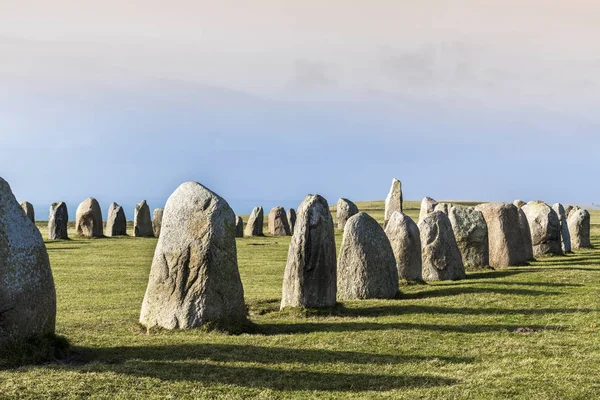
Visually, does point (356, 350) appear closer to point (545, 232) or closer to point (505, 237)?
point (505, 237)

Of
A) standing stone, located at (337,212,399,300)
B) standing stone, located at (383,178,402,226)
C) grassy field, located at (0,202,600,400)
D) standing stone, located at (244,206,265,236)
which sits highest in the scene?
standing stone, located at (383,178,402,226)

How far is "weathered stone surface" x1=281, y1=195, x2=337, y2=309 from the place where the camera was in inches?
593

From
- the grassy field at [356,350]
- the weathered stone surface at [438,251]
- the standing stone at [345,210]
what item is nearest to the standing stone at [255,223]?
the standing stone at [345,210]

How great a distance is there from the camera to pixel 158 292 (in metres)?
12.7

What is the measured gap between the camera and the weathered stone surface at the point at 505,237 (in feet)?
80.2

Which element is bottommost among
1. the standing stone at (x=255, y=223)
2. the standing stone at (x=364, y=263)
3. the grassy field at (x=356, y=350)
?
the grassy field at (x=356, y=350)

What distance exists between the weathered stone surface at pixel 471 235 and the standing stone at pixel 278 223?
2383cm

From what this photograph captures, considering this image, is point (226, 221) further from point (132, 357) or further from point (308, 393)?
point (308, 393)

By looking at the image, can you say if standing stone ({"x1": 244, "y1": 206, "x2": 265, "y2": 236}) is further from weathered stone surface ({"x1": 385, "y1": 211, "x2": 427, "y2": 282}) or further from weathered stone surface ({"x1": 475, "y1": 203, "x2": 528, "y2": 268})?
weathered stone surface ({"x1": 385, "y1": 211, "x2": 427, "y2": 282})

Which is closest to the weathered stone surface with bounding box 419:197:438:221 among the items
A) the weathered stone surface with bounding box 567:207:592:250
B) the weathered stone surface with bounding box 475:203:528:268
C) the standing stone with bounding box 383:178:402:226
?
the weathered stone surface with bounding box 567:207:592:250

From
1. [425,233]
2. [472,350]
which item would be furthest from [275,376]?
[425,233]

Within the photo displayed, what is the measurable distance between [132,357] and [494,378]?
5.38m

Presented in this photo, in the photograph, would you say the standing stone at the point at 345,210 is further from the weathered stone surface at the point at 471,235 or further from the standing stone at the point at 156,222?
the weathered stone surface at the point at 471,235

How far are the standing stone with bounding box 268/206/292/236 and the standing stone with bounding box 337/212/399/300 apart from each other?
29.5m
